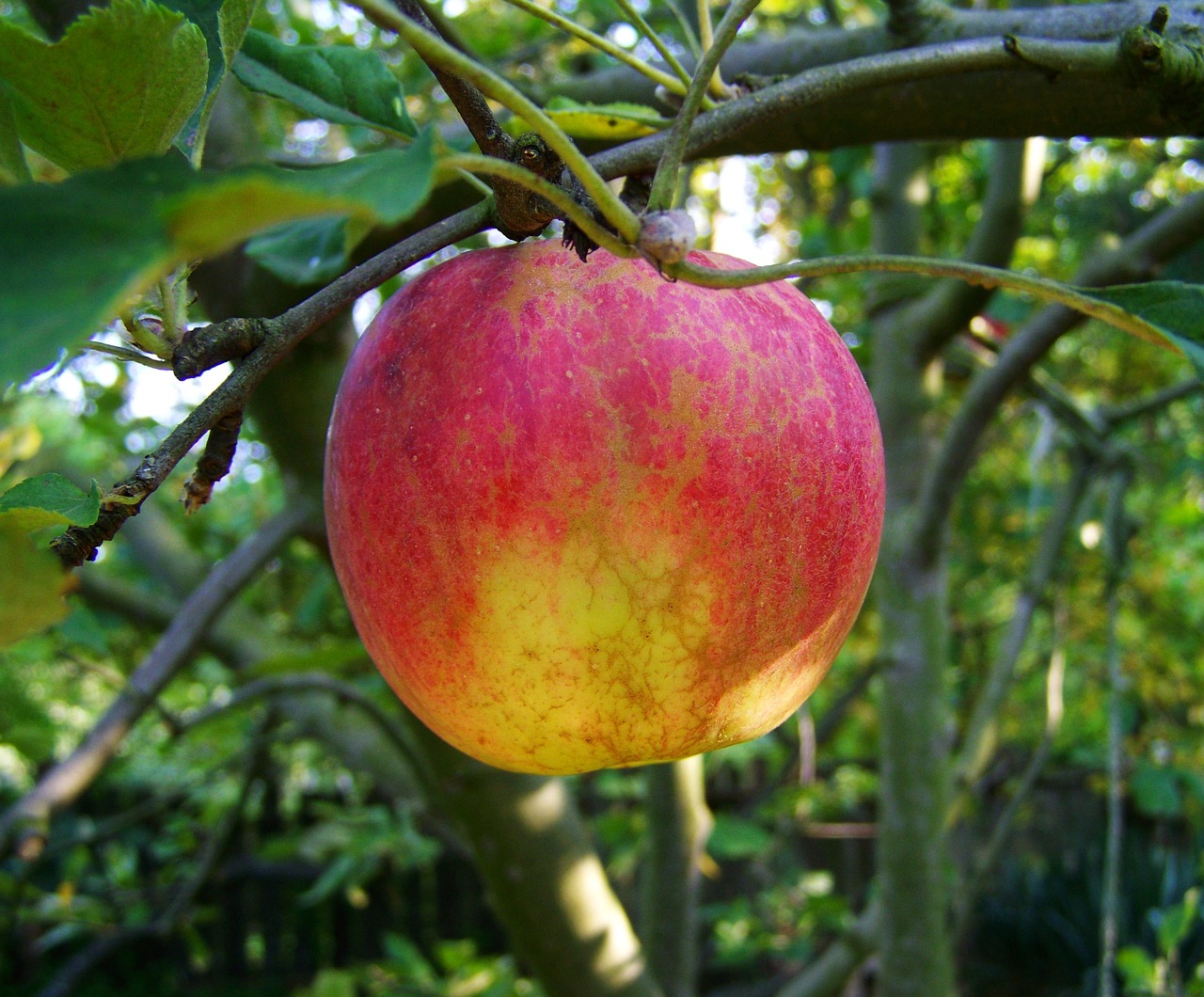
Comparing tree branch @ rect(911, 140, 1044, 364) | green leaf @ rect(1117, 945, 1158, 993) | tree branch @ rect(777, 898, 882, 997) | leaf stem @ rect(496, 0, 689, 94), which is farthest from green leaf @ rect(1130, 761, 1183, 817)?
leaf stem @ rect(496, 0, 689, 94)

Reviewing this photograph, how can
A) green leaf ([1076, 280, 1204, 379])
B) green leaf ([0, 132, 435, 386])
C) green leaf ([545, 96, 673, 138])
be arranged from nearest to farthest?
green leaf ([0, 132, 435, 386]) → green leaf ([1076, 280, 1204, 379]) → green leaf ([545, 96, 673, 138])

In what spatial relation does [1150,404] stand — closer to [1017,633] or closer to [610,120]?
[1017,633]

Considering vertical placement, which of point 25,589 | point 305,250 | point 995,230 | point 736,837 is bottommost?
point 736,837

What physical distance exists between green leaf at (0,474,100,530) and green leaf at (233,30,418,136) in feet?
0.85

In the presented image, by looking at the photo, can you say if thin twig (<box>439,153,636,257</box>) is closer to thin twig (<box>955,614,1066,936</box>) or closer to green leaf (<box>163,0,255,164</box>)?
green leaf (<box>163,0,255,164</box>)

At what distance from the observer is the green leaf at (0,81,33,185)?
1.27 ft

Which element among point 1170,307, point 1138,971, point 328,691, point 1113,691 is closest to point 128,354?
point 1170,307

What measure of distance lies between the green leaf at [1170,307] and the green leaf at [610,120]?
Result: 0.27 m

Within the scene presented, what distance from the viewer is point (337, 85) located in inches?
21.8

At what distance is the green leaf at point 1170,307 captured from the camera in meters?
0.46

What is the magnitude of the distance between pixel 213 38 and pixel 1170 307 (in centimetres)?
47

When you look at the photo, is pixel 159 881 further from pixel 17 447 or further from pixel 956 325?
pixel 956 325

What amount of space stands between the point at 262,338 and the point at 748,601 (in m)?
0.25

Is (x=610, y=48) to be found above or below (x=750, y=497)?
above
